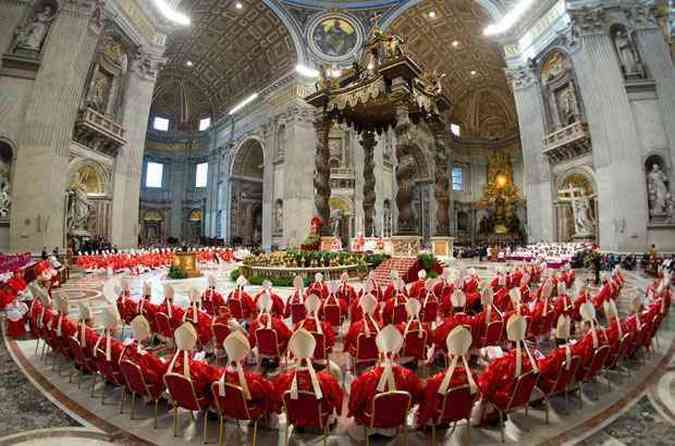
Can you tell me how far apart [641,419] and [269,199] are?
24.1 m

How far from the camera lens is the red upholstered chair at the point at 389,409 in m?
2.11

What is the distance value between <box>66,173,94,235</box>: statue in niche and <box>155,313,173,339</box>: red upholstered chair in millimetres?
14684

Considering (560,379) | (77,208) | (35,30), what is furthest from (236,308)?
(35,30)

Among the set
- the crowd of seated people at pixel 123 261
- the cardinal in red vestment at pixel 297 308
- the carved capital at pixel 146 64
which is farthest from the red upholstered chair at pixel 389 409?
the carved capital at pixel 146 64

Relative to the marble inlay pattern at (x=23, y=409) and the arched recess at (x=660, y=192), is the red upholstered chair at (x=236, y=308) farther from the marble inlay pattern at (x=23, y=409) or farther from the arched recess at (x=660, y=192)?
the arched recess at (x=660, y=192)

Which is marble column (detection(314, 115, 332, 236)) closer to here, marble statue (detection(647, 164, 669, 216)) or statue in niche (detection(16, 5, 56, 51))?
statue in niche (detection(16, 5, 56, 51))

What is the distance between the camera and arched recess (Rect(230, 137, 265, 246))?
29.4 meters

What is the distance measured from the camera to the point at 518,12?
1873 cm

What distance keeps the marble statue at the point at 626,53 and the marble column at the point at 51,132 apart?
933 inches

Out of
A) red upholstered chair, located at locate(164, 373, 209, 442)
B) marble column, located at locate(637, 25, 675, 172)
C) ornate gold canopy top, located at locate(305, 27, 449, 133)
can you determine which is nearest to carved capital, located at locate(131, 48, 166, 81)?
ornate gold canopy top, located at locate(305, 27, 449, 133)

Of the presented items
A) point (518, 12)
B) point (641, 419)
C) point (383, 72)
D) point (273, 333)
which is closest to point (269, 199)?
point (383, 72)

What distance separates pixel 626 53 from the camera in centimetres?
1506

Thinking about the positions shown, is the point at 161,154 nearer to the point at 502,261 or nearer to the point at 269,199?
the point at 269,199

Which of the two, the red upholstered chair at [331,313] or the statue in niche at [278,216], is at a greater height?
the statue in niche at [278,216]
